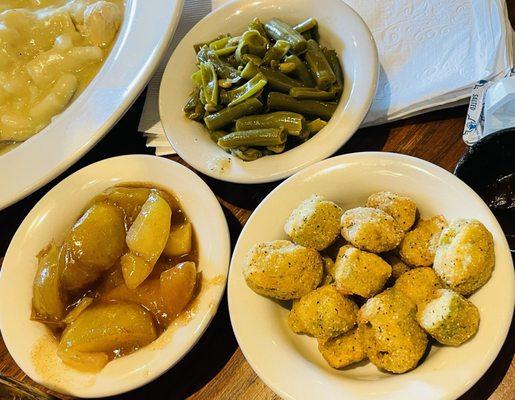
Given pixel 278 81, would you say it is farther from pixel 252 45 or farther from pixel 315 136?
pixel 315 136

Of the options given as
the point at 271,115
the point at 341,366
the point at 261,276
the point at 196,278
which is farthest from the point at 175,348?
the point at 271,115

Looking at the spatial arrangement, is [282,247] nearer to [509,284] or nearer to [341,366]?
[341,366]

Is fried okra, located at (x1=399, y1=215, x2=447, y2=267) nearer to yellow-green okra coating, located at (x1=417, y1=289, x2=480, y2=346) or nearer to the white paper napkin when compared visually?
yellow-green okra coating, located at (x1=417, y1=289, x2=480, y2=346)

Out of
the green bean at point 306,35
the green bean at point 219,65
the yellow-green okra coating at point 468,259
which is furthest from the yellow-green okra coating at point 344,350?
the green bean at point 306,35

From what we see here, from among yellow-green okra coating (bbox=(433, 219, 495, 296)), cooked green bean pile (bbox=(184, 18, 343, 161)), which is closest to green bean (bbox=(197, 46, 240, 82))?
cooked green bean pile (bbox=(184, 18, 343, 161))

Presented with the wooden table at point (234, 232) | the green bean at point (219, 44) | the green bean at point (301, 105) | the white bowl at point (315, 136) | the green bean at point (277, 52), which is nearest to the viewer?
the wooden table at point (234, 232)

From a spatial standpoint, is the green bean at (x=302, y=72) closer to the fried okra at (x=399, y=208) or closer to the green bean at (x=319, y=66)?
the green bean at (x=319, y=66)
